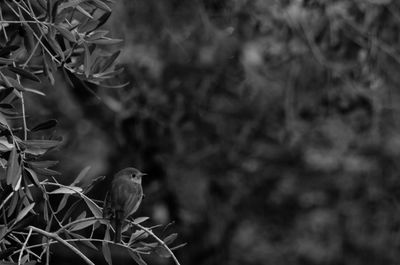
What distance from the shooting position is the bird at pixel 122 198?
2.98m

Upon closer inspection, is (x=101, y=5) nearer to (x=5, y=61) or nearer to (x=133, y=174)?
(x=5, y=61)

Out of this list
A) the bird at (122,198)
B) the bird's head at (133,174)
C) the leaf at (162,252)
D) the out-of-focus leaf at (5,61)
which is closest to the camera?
the out-of-focus leaf at (5,61)

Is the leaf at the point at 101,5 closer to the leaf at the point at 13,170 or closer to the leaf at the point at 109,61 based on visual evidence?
the leaf at the point at 109,61

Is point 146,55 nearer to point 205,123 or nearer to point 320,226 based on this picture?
point 205,123

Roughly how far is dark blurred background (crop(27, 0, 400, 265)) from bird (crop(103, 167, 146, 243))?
151cm

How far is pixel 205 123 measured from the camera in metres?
7.54

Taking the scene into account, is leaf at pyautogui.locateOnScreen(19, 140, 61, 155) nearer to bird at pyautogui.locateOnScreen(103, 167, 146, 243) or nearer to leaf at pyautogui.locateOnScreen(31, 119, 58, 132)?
leaf at pyautogui.locateOnScreen(31, 119, 58, 132)

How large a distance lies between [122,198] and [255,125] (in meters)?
4.67

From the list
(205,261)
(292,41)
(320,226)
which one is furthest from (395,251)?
(292,41)

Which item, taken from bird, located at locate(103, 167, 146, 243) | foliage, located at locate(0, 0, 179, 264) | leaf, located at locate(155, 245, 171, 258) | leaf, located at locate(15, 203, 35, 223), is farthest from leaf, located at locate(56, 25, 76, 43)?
leaf, located at locate(155, 245, 171, 258)

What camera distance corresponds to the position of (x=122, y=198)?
3.47 meters

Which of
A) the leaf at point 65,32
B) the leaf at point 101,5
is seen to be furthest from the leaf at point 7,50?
the leaf at point 101,5

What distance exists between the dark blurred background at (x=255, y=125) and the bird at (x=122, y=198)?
4.96 ft

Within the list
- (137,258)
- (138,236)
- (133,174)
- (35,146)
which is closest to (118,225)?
(138,236)
